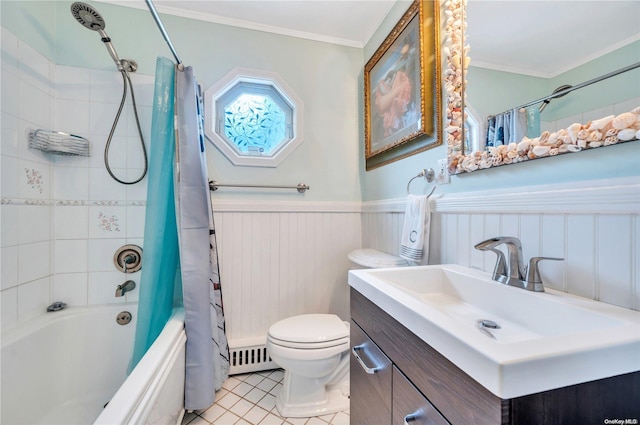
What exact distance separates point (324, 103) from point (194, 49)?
885 millimetres

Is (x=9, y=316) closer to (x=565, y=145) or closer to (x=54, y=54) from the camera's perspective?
(x=54, y=54)

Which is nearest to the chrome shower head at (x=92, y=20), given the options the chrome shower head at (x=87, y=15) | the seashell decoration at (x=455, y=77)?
the chrome shower head at (x=87, y=15)

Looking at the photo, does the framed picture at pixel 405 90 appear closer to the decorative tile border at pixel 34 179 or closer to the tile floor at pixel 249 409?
the tile floor at pixel 249 409

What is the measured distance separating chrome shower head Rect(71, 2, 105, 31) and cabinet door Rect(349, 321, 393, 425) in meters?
1.77

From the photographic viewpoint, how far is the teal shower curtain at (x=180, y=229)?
1248 mm

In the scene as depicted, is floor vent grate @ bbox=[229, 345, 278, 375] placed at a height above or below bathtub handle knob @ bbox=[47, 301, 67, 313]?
below

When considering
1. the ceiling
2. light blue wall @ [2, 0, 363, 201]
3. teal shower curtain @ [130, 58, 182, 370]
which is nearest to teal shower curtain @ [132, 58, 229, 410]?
teal shower curtain @ [130, 58, 182, 370]

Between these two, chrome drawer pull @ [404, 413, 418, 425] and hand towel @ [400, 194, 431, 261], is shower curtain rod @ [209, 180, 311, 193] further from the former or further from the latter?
chrome drawer pull @ [404, 413, 418, 425]

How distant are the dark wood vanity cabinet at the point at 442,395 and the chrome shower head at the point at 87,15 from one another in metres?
1.72

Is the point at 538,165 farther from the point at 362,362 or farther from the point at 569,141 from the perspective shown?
the point at 362,362

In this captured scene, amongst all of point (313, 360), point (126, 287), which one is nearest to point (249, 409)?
point (313, 360)

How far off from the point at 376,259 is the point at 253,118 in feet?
4.09

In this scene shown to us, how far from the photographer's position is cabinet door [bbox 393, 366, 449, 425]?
546 mm

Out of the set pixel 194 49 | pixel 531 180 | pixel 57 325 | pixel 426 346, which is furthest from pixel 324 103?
pixel 57 325
